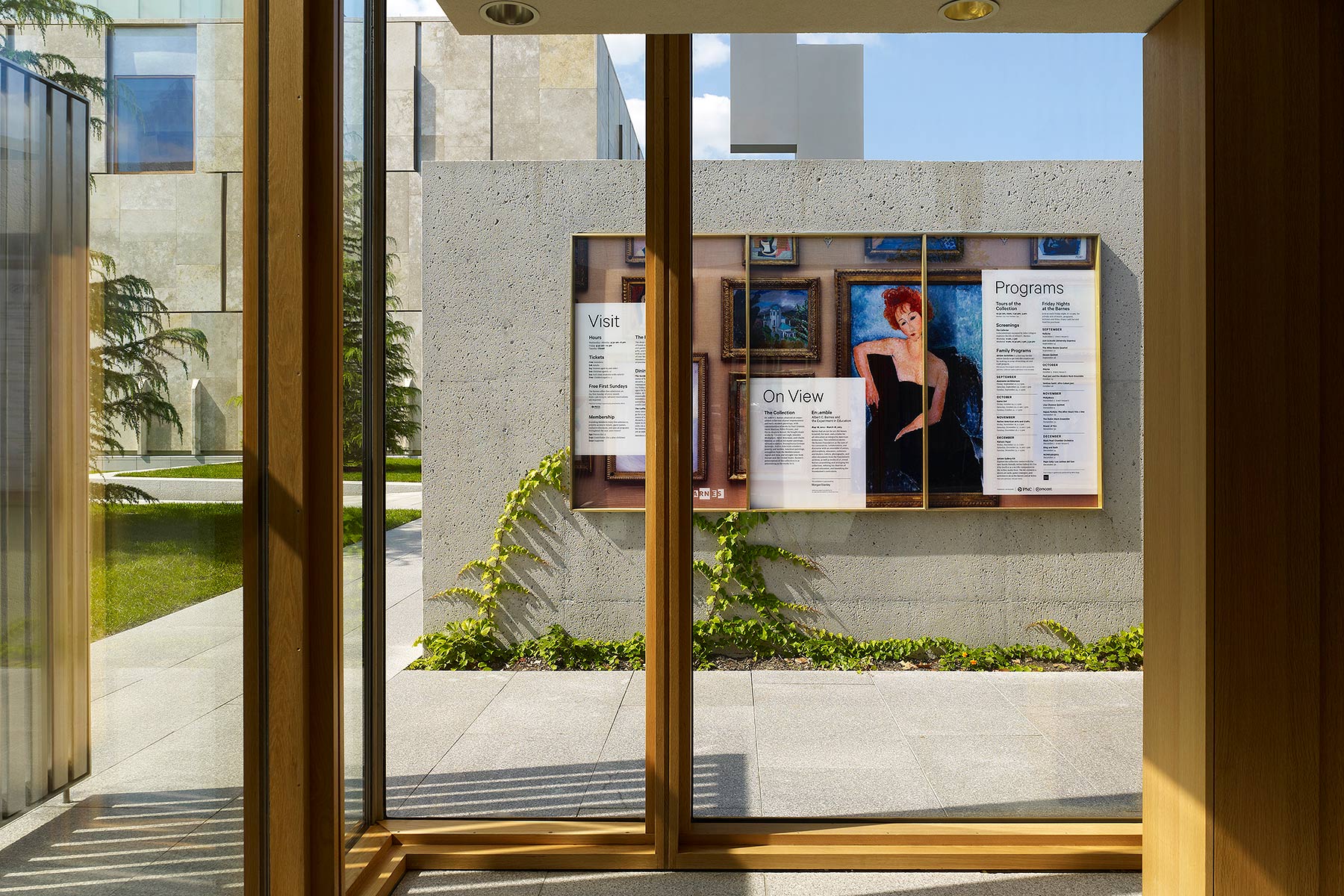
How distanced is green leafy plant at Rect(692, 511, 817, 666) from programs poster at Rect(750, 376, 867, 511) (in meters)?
0.15

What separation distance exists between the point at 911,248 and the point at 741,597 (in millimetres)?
1193

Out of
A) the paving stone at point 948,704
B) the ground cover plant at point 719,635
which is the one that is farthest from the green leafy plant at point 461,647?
the paving stone at point 948,704

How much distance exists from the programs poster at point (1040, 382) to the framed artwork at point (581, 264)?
1213 mm

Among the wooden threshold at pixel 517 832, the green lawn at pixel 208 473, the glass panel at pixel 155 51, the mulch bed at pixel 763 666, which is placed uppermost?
the glass panel at pixel 155 51

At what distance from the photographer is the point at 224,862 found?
6.64ft

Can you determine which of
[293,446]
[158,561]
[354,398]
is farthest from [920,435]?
[158,561]

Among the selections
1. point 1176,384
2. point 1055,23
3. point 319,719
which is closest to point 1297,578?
point 1176,384

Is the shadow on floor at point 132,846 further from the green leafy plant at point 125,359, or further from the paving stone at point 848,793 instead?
the paving stone at point 848,793

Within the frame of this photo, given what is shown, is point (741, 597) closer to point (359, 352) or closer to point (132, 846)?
point (359, 352)

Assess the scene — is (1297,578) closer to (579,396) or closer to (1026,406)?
(1026,406)

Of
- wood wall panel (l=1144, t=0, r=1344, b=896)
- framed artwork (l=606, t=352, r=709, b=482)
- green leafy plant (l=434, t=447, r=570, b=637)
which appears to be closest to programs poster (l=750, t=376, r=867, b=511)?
A: framed artwork (l=606, t=352, r=709, b=482)

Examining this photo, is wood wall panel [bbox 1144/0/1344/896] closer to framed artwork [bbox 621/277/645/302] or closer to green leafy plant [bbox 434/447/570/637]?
framed artwork [bbox 621/277/645/302]

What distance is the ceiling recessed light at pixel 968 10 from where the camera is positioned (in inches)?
83.8

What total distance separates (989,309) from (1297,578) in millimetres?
1079
